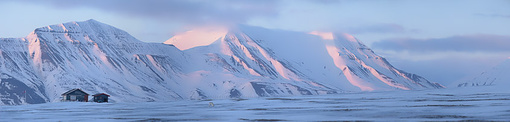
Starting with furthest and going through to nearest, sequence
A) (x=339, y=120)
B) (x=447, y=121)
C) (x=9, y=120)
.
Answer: (x=9, y=120), (x=339, y=120), (x=447, y=121)

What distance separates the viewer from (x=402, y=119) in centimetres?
8306

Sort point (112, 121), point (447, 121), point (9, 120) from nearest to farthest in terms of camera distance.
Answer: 1. point (447, 121)
2. point (112, 121)
3. point (9, 120)

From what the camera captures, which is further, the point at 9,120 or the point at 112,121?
the point at 9,120

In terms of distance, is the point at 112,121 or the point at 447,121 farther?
the point at 112,121

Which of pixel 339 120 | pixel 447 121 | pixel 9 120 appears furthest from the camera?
pixel 9 120

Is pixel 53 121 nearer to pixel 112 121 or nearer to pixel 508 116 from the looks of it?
pixel 112 121

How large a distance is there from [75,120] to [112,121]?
23.8 ft

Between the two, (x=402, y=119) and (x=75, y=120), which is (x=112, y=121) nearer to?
(x=75, y=120)

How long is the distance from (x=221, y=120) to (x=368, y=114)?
61.5 ft

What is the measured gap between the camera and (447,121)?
7850cm

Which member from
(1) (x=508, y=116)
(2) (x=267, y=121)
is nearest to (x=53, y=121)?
(2) (x=267, y=121)

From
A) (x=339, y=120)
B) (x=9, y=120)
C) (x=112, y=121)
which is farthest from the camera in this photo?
(x=9, y=120)

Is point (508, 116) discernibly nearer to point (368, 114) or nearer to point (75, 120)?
point (368, 114)

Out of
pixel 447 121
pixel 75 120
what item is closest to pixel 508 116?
pixel 447 121
